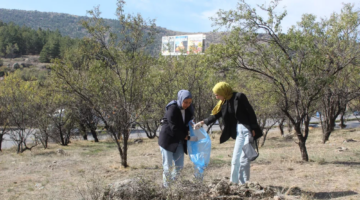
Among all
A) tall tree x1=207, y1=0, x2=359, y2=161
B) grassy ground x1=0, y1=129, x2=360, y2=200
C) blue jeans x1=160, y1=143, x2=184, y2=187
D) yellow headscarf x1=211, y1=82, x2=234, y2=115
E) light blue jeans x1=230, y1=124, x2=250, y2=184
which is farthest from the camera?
tall tree x1=207, y1=0, x2=359, y2=161

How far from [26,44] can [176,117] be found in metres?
85.9

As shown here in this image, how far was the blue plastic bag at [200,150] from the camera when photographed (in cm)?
455

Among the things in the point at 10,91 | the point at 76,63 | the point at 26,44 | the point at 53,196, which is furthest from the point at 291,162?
the point at 26,44

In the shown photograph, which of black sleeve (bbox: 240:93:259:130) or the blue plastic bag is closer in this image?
black sleeve (bbox: 240:93:259:130)

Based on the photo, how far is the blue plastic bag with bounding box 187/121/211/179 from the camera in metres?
4.55

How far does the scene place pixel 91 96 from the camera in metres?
8.23

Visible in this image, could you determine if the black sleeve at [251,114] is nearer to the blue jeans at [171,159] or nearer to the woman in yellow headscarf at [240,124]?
the woman in yellow headscarf at [240,124]

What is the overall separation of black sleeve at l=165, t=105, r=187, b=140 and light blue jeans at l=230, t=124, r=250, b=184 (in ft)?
2.72

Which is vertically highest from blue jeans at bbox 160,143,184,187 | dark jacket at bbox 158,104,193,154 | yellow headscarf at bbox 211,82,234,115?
yellow headscarf at bbox 211,82,234,115

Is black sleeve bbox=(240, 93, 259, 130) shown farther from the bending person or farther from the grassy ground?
the grassy ground

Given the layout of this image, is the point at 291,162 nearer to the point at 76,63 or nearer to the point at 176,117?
the point at 176,117

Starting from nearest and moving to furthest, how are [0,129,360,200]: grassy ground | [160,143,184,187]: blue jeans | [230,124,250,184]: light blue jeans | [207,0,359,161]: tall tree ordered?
[160,143,184,187]: blue jeans
[230,124,250,184]: light blue jeans
[0,129,360,200]: grassy ground
[207,0,359,161]: tall tree

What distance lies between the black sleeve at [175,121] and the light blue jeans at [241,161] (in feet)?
2.72

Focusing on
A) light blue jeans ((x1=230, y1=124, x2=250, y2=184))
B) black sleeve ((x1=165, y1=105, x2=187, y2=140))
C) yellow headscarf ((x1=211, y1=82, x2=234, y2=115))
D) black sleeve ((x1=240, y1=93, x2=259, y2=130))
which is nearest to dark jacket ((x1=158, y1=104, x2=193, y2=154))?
black sleeve ((x1=165, y1=105, x2=187, y2=140))
